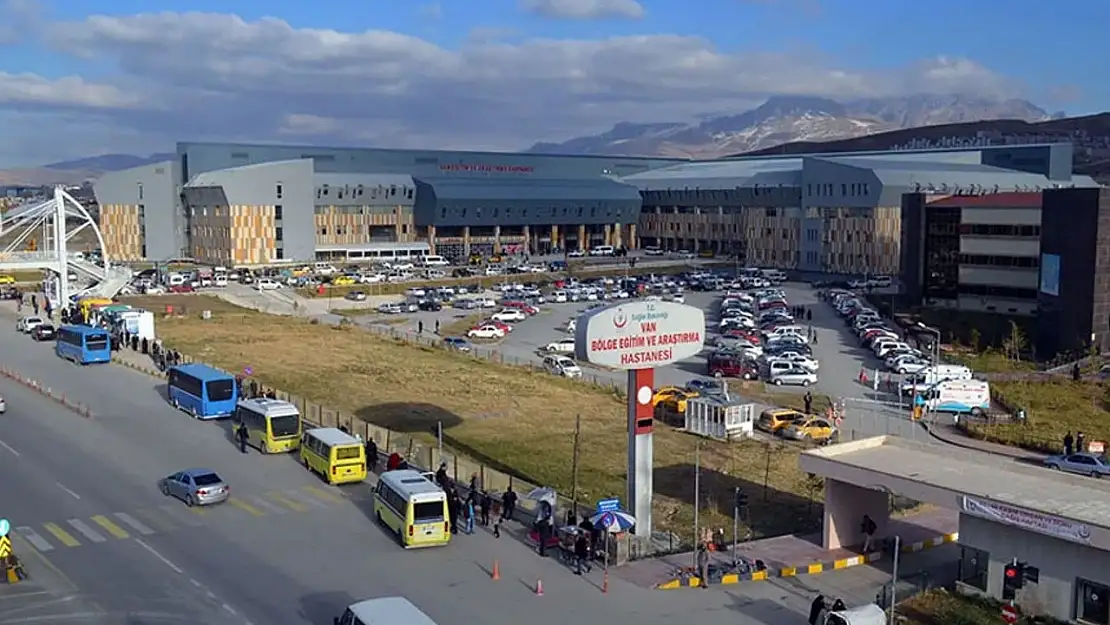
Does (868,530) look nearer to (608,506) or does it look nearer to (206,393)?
(608,506)

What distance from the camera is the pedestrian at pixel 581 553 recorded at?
16406 millimetres

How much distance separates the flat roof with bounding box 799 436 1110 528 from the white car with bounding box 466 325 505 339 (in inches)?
1247

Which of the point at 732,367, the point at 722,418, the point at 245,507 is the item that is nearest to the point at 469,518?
the point at 245,507

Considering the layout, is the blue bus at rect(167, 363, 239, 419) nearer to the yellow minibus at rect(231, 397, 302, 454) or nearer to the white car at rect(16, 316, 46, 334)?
the yellow minibus at rect(231, 397, 302, 454)

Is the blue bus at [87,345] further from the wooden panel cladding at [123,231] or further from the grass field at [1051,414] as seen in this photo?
the wooden panel cladding at [123,231]

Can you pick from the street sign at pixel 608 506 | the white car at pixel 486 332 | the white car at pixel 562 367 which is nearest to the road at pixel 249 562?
the street sign at pixel 608 506

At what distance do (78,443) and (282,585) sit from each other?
1172 centimetres

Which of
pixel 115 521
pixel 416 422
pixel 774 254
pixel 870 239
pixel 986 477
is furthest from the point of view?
pixel 774 254

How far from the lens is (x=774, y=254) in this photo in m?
85.7

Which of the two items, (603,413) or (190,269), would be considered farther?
(190,269)

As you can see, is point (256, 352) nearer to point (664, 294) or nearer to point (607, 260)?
point (664, 294)

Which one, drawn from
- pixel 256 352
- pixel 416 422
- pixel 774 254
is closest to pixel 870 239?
pixel 774 254

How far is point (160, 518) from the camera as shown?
1912 cm

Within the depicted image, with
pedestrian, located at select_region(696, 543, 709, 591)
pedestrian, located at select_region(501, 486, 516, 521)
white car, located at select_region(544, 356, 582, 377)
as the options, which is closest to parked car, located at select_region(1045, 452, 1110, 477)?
pedestrian, located at select_region(696, 543, 709, 591)
